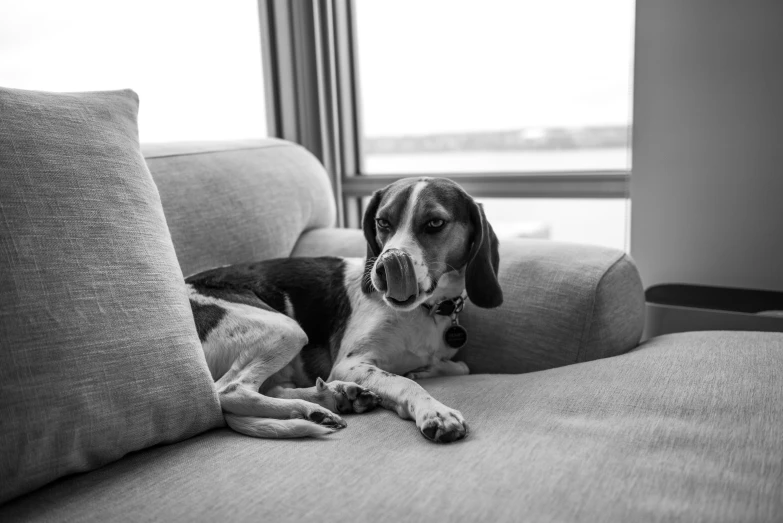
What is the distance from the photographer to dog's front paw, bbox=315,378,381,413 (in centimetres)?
164

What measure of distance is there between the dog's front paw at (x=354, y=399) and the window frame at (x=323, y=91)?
174 centimetres

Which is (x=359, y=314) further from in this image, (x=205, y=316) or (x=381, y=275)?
(x=205, y=316)

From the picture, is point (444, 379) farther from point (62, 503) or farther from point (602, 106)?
point (602, 106)

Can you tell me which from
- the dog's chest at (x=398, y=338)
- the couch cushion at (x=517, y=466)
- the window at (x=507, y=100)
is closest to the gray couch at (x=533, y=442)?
the couch cushion at (x=517, y=466)

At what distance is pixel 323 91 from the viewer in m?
3.48

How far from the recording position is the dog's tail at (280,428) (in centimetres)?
148

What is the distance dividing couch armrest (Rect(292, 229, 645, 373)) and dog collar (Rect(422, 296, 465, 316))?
98mm

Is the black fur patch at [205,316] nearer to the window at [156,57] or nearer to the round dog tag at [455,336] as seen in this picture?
the round dog tag at [455,336]

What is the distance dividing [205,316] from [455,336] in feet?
2.29

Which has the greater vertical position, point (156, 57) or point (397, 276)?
point (156, 57)

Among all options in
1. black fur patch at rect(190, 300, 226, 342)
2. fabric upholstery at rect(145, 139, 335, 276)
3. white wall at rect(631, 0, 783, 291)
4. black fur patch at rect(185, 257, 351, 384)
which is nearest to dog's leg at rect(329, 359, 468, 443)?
black fur patch at rect(185, 257, 351, 384)

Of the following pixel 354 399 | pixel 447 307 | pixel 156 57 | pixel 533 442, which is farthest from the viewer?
pixel 156 57

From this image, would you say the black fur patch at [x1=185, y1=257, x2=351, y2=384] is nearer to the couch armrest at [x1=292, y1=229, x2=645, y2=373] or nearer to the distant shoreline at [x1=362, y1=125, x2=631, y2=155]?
the couch armrest at [x1=292, y1=229, x2=645, y2=373]

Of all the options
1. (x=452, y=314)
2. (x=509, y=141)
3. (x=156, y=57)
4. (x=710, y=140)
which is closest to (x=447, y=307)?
(x=452, y=314)
